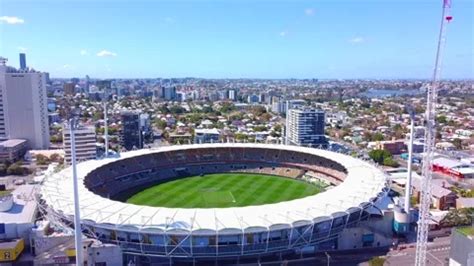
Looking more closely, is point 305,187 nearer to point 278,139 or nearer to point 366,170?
point 366,170

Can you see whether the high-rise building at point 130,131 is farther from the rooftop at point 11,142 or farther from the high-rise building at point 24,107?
the rooftop at point 11,142

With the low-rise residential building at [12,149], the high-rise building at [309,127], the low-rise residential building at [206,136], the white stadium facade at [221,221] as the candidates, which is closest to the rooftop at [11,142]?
the low-rise residential building at [12,149]

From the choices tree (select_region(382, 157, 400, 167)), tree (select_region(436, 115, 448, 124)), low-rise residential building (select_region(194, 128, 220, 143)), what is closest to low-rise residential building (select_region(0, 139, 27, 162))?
low-rise residential building (select_region(194, 128, 220, 143))

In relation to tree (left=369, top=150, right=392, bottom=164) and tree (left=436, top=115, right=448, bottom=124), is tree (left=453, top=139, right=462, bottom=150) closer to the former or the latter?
tree (left=369, top=150, right=392, bottom=164)

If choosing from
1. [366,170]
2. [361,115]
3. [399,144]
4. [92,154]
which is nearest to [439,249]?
[366,170]

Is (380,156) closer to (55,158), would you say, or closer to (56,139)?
(55,158)
